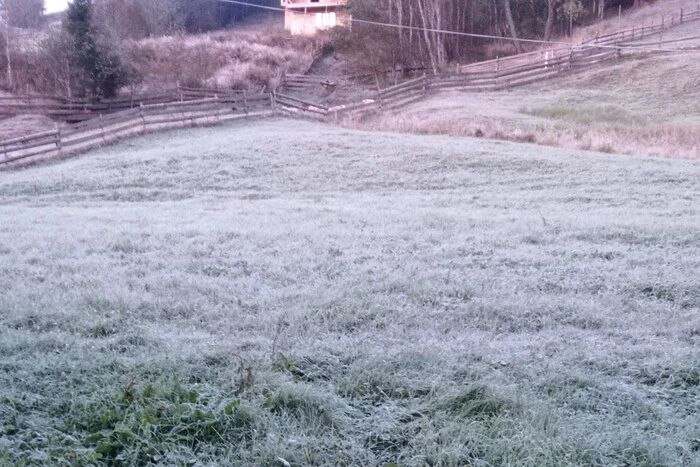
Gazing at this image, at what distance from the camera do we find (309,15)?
170 ft

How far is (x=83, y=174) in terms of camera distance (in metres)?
16.9

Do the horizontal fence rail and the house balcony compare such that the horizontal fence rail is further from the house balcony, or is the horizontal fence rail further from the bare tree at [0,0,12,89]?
the house balcony

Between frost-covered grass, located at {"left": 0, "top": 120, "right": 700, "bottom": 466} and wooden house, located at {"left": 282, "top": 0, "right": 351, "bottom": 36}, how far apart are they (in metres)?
43.3

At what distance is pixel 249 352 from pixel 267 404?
639 mm

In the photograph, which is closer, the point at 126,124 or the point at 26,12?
the point at 126,124

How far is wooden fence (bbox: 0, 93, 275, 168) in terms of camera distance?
20.9 meters

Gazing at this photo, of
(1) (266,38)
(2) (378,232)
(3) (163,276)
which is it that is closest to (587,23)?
(1) (266,38)

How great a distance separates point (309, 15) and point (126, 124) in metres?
30.9

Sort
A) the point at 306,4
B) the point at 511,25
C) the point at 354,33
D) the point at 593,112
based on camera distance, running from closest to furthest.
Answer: the point at 593,112
the point at 354,33
the point at 511,25
the point at 306,4

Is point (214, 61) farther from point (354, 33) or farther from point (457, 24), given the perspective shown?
point (457, 24)

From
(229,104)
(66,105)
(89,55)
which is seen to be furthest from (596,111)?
(66,105)

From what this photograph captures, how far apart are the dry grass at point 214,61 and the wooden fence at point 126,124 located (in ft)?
29.4

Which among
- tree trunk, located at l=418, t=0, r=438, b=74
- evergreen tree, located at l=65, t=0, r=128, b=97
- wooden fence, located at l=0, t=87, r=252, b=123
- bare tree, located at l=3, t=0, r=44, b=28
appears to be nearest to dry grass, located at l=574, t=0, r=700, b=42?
tree trunk, located at l=418, t=0, r=438, b=74

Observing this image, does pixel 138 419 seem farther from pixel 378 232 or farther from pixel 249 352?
pixel 378 232
